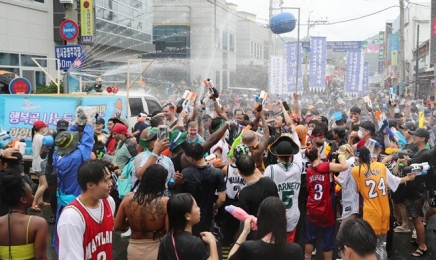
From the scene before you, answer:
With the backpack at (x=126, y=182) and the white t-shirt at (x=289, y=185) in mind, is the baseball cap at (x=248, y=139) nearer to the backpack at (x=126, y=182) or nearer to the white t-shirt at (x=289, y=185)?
the white t-shirt at (x=289, y=185)

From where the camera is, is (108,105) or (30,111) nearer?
(30,111)

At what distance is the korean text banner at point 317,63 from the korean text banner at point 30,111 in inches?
527

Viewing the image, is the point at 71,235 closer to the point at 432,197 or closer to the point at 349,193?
the point at 349,193

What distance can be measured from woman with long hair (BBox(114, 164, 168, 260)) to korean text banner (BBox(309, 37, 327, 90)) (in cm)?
1792

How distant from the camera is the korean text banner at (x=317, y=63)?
69.0 ft

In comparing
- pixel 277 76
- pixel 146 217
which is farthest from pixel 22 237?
pixel 277 76

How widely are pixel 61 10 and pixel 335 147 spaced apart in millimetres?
17546

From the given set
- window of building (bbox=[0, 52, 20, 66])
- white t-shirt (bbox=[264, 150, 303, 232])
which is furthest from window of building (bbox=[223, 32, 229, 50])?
white t-shirt (bbox=[264, 150, 303, 232])

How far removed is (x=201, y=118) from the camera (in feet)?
31.9

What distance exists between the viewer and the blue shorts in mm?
5535

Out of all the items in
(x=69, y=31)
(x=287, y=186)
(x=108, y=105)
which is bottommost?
(x=287, y=186)

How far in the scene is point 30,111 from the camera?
10.0 metres

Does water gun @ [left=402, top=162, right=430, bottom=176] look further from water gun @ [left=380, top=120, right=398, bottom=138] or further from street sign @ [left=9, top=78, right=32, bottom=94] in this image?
street sign @ [left=9, top=78, right=32, bottom=94]

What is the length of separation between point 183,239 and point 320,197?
2.83 m
